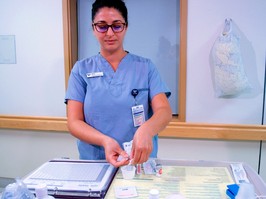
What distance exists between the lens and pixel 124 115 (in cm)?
106

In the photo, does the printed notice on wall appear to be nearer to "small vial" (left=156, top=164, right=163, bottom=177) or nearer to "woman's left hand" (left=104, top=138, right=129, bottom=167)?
"woman's left hand" (left=104, top=138, right=129, bottom=167)

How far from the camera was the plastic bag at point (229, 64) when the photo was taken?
159cm

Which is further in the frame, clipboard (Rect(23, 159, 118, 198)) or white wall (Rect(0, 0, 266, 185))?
white wall (Rect(0, 0, 266, 185))

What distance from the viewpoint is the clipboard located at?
673mm

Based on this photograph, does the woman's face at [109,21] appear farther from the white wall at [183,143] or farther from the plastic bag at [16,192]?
the white wall at [183,143]

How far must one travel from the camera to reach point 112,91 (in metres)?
1.07

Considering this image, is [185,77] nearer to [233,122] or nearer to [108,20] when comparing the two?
[233,122]

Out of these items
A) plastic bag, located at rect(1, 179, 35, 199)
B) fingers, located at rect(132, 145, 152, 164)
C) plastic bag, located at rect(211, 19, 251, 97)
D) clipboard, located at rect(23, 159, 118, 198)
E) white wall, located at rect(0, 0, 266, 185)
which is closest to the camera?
plastic bag, located at rect(1, 179, 35, 199)

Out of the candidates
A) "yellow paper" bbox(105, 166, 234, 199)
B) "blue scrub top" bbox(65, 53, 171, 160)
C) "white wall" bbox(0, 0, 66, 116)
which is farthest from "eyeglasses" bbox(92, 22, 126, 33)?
"white wall" bbox(0, 0, 66, 116)

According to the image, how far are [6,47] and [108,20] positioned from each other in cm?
134

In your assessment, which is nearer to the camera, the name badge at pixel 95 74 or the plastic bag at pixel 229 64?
the name badge at pixel 95 74

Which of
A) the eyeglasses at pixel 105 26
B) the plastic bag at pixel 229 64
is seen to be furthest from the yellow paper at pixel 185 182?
the plastic bag at pixel 229 64

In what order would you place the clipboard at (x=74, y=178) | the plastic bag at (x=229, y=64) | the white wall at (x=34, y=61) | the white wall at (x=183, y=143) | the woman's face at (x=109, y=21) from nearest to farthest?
the clipboard at (x=74, y=178)
the woman's face at (x=109, y=21)
the plastic bag at (x=229, y=64)
the white wall at (x=183, y=143)
the white wall at (x=34, y=61)

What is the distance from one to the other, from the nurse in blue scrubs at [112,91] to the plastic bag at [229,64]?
0.68 m
